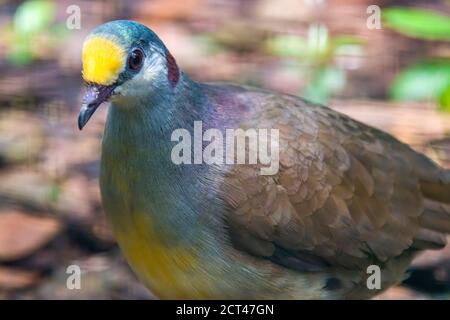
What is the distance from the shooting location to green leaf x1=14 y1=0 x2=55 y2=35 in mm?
6047

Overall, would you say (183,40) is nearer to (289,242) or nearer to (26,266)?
(26,266)

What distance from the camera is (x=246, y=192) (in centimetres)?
393

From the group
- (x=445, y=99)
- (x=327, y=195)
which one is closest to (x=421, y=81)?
(x=445, y=99)

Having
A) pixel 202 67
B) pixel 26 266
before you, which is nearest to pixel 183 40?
pixel 202 67

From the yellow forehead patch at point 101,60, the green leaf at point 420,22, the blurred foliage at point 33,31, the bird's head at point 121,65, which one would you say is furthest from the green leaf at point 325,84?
the yellow forehead patch at point 101,60

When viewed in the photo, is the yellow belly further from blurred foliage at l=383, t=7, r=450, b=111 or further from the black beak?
blurred foliage at l=383, t=7, r=450, b=111

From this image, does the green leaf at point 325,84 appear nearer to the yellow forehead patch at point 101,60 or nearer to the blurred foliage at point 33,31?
Result: the blurred foliage at point 33,31

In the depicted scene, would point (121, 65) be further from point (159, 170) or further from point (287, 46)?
point (287, 46)

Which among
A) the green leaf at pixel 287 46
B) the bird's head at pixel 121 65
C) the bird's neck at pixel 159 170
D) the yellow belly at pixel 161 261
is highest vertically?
the bird's head at pixel 121 65

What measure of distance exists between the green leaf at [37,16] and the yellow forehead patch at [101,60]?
103 inches

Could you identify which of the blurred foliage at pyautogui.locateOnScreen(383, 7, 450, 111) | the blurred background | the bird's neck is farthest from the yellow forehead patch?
the blurred foliage at pyautogui.locateOnScreen(383, 7, 450, 111)

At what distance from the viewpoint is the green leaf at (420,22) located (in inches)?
198

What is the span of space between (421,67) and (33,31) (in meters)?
2.11

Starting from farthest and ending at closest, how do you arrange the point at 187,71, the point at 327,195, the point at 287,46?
the point at 287,46 < the point at 187,71 < the point at 327,195
